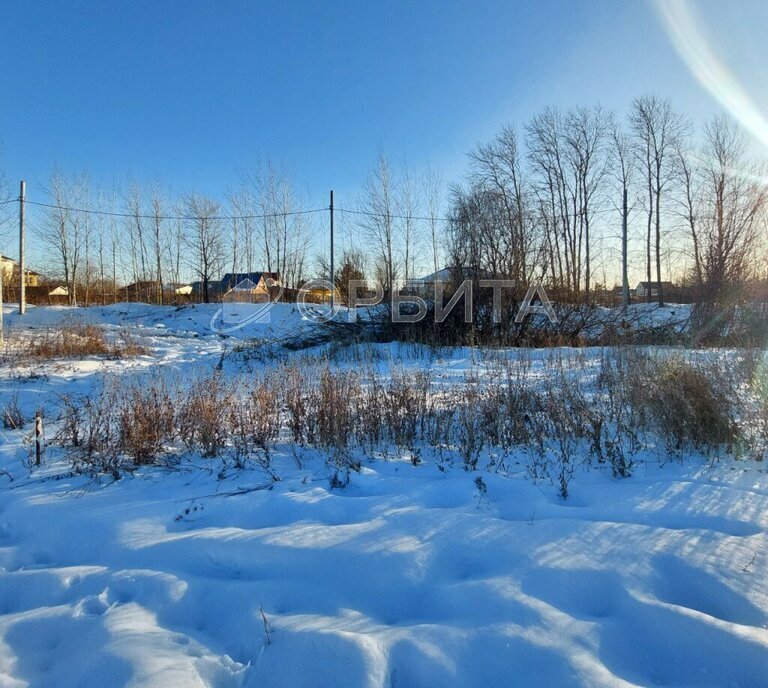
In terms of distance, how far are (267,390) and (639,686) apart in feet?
12.6

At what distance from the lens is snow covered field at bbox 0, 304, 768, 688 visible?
150cm

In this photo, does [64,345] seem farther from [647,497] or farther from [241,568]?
[647,497]

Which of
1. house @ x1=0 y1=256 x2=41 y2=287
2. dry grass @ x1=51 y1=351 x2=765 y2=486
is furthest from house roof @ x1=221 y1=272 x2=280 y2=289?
dry grass @ x1=51 y1=351 x2=765 y2=486

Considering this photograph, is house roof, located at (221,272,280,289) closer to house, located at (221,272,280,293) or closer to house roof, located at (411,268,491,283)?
house, located at (221,272,280,293)

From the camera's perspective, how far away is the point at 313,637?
1.59 m

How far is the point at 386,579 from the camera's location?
1.99 meters

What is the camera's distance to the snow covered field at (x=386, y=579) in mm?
1502

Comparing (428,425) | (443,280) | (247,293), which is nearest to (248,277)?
(247,293)

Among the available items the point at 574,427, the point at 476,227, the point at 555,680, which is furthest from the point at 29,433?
the point at 476,227

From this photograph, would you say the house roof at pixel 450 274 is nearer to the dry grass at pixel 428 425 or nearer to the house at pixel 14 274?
the dry grass at pixel 428 425

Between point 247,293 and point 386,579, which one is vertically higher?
point 247,293

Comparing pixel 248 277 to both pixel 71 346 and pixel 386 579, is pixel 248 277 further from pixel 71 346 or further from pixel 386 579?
pixel 386 579

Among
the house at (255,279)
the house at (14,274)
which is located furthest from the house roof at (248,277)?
the house at (14,274)

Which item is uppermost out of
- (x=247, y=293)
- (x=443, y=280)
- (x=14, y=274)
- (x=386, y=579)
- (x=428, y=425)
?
(x=14, y=274)
